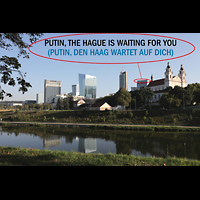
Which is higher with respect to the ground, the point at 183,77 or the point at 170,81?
the point at 183,77

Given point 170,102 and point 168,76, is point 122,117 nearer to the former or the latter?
point 170,102

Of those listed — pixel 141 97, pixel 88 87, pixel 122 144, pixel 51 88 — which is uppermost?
pixel 88 87

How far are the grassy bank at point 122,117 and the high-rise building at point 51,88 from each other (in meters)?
91.1

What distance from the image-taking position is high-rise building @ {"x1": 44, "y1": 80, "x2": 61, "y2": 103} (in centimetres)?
13900

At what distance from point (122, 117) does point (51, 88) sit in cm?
11473

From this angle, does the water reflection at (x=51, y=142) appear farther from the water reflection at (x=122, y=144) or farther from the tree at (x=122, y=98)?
the tree at (x=122, y=98)

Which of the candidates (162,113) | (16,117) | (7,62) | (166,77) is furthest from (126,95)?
(7,62)

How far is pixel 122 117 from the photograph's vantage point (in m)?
41.5

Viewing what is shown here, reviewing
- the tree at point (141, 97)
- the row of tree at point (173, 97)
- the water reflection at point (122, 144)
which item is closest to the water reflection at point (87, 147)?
the water reflection at point (122, 144)

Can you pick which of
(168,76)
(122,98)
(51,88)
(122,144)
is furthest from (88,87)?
(122,144)

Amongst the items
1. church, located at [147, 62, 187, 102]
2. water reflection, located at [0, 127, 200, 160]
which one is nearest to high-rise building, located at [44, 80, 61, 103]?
church, located at [147, 62, 187, 102]

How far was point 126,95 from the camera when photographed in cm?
4866
